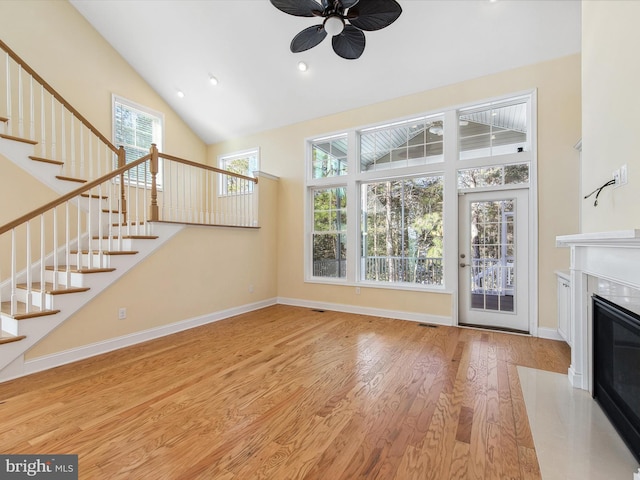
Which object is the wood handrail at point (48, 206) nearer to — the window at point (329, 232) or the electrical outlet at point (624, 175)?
the window at point (329, 232)

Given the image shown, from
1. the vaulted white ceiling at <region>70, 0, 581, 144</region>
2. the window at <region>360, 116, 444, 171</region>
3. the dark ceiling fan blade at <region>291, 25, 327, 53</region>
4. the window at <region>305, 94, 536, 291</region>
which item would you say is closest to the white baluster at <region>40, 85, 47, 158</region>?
the vaulted white ceiling at <region>70, 0, 581, 144</region>

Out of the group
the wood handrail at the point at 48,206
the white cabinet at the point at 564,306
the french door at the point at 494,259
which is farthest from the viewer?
the french door at the point at 494,259

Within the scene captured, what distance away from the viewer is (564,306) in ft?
11.0

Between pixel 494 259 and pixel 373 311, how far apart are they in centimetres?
200

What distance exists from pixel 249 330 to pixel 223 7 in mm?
4644

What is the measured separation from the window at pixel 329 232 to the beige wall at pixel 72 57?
405cm

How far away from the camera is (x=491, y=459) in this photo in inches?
64.6

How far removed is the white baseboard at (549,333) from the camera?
366 cm

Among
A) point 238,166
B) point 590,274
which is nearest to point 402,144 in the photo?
point 590,274

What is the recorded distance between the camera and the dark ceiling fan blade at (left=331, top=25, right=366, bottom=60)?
278 cm

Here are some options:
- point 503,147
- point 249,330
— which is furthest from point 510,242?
point 249,330

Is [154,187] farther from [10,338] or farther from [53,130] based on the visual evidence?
[10,338]

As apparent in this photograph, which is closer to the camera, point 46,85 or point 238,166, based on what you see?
point 46,85

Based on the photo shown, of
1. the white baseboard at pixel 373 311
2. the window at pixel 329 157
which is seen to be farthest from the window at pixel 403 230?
the window at pixel 329 157
